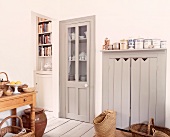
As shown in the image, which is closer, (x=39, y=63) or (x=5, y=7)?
(x=5, y=7)

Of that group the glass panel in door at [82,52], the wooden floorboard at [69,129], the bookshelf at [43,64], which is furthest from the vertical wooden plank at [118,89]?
the bookshelf at [43,64]

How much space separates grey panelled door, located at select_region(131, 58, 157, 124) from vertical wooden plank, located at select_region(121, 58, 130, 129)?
73 mm

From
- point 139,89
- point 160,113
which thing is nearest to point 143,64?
point 139,89

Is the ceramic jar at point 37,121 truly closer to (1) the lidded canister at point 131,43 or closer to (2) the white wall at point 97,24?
(2) the white wall at point 97,24

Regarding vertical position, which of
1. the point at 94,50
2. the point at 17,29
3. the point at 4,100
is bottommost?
the point at 4,100

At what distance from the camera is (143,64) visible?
9.89ft

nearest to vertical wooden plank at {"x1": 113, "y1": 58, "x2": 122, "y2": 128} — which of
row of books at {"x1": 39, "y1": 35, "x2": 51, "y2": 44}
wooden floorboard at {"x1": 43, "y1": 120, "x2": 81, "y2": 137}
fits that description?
wooden floorboard at {"x1": 43, "y1": 120, "x2": 81, "y2": 137}

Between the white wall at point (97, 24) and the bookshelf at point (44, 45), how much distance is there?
95cm

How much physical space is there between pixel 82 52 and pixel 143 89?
4.93 ft

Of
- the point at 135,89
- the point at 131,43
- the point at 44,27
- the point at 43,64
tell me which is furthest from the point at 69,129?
the point at 44,27

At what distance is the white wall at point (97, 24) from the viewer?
2.85m

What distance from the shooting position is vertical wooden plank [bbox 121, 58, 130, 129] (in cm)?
315

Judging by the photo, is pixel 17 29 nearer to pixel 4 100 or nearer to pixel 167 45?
pixel 4 100

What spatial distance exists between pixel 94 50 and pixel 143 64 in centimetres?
105
